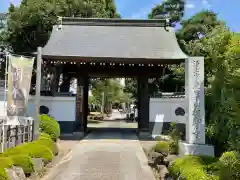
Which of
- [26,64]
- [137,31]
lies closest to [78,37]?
[137,31]

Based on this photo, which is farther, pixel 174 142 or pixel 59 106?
pixel 59 106

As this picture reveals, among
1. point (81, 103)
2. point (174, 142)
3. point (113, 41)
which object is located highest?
point (113, 41)

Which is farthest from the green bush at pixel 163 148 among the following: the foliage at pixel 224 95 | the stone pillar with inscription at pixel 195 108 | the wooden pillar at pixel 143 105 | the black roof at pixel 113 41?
the wooden pillar at pixel 143 105

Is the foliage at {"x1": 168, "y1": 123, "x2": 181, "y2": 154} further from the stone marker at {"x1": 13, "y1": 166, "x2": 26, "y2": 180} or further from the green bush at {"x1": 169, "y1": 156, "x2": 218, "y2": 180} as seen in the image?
the stone marker at {"x1": 13, "y1": 166, "x2": 26, "y2": 180}

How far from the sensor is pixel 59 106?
61.5 feet

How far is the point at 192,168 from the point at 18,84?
23.2 ft

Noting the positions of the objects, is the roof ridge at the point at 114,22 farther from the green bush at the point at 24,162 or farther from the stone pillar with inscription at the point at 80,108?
the green bush at the point at 24,162

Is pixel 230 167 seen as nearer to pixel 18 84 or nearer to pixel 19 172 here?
pixel 19 172

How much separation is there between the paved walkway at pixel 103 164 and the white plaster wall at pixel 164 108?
4.10 meters

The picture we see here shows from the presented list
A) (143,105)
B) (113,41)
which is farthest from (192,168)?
(113,41)

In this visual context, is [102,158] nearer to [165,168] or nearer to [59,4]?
[165,168]

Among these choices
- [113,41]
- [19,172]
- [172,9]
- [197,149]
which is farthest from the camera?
[172,9]

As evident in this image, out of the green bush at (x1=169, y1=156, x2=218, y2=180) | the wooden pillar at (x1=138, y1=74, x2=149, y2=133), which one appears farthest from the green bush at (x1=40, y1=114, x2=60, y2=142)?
the green bush at (x1=169, y1=156, x2=218, y2=180)

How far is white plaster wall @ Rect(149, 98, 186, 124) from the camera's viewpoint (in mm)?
18922
